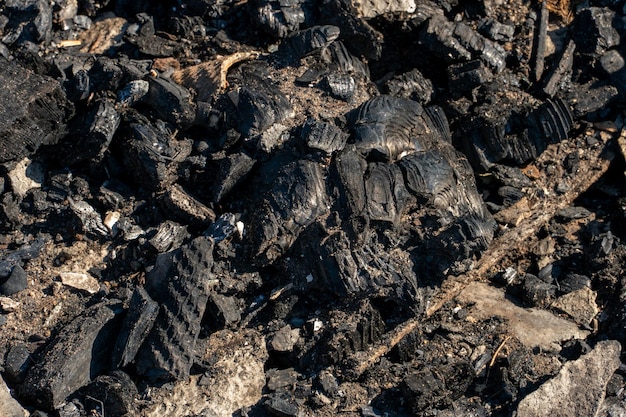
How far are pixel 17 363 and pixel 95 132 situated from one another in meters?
1.29

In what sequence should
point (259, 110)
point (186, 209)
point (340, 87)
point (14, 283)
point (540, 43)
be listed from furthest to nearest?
1. point (540, 43)
2. point (340, 87)
3. point (259, 110)
4. point (186, 209)
5. point (14, 283)

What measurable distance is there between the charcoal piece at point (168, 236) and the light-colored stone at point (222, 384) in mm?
543

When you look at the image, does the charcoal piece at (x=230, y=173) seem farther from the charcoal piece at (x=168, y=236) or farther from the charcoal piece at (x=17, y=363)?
the charcoal piece at (x=17, y=363)

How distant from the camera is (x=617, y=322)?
4121mm

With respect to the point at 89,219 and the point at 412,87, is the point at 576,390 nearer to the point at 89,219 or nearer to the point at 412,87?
the point at 412,87

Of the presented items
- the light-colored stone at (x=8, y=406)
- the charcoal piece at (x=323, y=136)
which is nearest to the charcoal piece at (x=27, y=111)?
the light-colored stone at (x=8, y=406)

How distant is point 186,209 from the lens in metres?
4.07

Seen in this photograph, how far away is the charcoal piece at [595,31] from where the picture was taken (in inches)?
190

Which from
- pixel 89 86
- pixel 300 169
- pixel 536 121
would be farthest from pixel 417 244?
pixel 89 86

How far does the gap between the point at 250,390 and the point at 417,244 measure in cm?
120

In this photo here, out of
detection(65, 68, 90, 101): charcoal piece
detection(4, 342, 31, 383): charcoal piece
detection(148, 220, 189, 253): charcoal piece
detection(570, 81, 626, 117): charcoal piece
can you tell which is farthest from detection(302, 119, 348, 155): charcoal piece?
detection(4, 342, 31, 383): charcoal piece

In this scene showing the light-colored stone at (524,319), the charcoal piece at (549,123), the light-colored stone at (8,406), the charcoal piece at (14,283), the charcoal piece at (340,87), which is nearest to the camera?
the light-colored stone at (8,406)

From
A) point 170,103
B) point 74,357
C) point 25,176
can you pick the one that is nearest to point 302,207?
point 170,103

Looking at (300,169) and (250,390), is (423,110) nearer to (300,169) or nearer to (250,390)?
(300,169)
